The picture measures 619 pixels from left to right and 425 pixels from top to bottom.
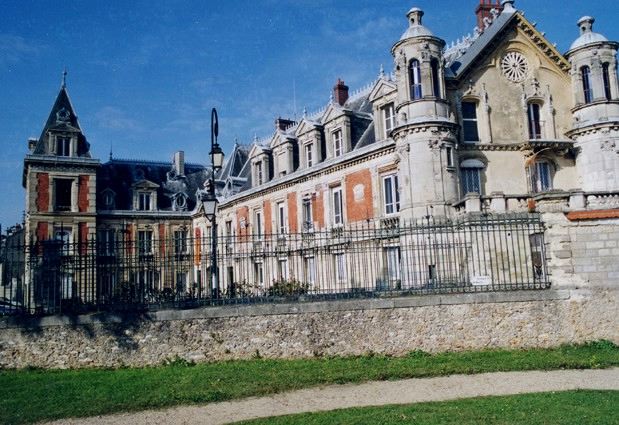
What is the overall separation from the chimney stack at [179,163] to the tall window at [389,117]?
25702mm

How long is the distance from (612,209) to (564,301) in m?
2.60

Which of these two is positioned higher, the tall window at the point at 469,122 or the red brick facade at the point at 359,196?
the tall window at the point at 469,122

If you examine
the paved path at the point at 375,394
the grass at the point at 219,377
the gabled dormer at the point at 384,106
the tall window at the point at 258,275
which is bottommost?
the paved path at the point at 375,394

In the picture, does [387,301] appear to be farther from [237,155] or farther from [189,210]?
[189,210]

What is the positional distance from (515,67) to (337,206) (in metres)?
10.7

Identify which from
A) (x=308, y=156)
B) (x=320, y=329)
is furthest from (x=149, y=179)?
(x=320, y=329)

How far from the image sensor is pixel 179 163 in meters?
46.8

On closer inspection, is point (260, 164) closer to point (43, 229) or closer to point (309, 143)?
point (309, 143)

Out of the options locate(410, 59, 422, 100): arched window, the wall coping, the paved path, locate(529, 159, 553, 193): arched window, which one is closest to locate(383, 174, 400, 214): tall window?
locate(410, 59, 422, 100): arched window

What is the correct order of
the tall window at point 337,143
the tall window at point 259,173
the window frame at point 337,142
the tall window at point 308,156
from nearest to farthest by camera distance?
→ the window frame at point 337,142, the tall window at point 337,143, the tall window at point 308,156, the tall window at point 259,173

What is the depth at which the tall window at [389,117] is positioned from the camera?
81.9 ft

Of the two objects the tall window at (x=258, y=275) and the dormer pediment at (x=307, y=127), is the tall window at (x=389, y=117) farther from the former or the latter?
the tall window at (x=258, y=275)

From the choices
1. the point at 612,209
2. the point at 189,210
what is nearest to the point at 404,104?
the point at 612,209

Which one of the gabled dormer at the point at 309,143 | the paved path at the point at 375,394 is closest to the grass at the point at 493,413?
the paved path at the point at 375,394
